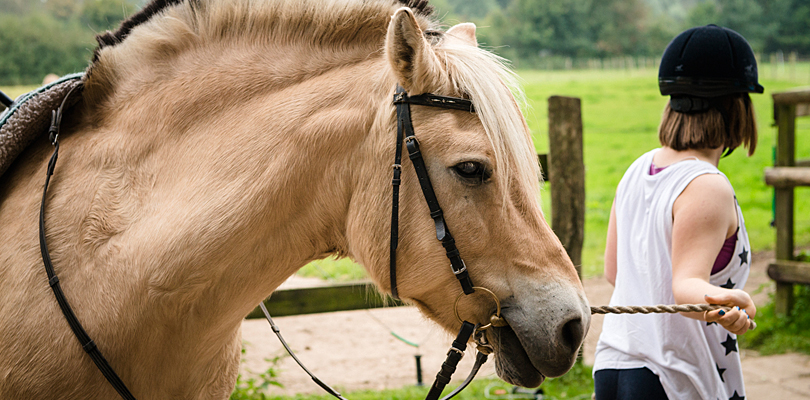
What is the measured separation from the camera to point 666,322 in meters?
1.87

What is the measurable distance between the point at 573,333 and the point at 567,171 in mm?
3053

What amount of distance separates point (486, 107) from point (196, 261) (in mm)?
933

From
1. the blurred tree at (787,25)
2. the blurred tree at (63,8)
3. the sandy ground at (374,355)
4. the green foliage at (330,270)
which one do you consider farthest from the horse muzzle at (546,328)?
the blurred tree at (787,25)

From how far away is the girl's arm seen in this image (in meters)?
1.62

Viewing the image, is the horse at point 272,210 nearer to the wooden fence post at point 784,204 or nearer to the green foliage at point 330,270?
the wooden fence post at point 784,204

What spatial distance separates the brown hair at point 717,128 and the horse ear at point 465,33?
0.80 meters

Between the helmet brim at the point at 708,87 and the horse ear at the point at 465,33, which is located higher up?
the horse ear at the point at 465,33

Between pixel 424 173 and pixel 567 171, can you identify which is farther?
pixel 567 171

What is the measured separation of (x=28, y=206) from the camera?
1621mm

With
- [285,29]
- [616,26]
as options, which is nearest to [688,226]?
[285,29]

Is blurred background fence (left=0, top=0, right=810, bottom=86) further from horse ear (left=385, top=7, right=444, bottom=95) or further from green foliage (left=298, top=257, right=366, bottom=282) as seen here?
horse ear (left=385, top=7, right=444, bottom=95)

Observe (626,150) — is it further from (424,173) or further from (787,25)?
(787,25)

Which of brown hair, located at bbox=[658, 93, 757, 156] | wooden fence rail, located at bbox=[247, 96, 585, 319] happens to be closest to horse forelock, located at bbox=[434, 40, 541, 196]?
brown hair, located at bbox=[658, 93, 757, 156]

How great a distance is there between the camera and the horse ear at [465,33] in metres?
1.82
